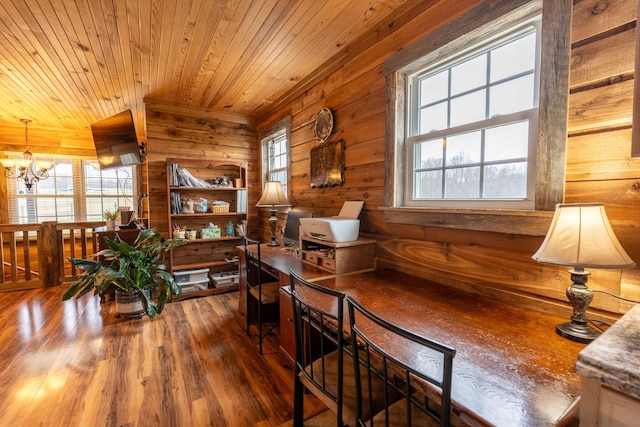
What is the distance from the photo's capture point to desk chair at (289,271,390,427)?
1082mm

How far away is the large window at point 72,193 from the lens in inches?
199

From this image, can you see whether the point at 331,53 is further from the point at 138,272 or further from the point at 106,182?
the point at 106,182

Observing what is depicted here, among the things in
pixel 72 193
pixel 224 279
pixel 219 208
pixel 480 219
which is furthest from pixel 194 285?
pixel 72 193

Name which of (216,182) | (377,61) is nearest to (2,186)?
(216,182)

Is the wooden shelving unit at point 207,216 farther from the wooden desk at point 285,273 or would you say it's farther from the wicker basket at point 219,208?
the wooden desk at point 285,273

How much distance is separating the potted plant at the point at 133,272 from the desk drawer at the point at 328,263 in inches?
69.7

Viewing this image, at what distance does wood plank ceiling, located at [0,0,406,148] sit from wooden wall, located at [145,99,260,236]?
0.21 meters

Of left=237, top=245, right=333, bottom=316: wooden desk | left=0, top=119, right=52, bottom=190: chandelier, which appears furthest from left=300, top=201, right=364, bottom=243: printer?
left=0, top=119, right=52, bottom=190: chandelier

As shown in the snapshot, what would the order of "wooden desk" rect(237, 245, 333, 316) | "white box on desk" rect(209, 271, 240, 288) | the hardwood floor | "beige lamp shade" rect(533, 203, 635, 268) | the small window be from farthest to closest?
"white box on desk" rect(209, 271, 240, 288) < "wooden desk" rect(237, 245, 333, 316) < the hardwood floor < the small window < "beige lamp shade" rect(533, 203, 635, 268)

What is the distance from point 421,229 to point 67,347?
2.91m

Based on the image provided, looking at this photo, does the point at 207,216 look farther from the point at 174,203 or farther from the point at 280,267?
the point at 280,267

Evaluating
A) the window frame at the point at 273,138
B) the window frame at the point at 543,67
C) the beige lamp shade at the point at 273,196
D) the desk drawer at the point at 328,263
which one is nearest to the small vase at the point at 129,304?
the beige lamp shade at the point at 273,196

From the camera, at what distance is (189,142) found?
381 centimetres

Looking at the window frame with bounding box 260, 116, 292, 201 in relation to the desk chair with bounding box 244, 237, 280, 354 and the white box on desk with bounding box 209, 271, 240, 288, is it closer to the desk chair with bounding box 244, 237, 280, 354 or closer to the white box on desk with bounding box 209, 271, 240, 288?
the desk chair with bounding box 244, 237, 280, 354
